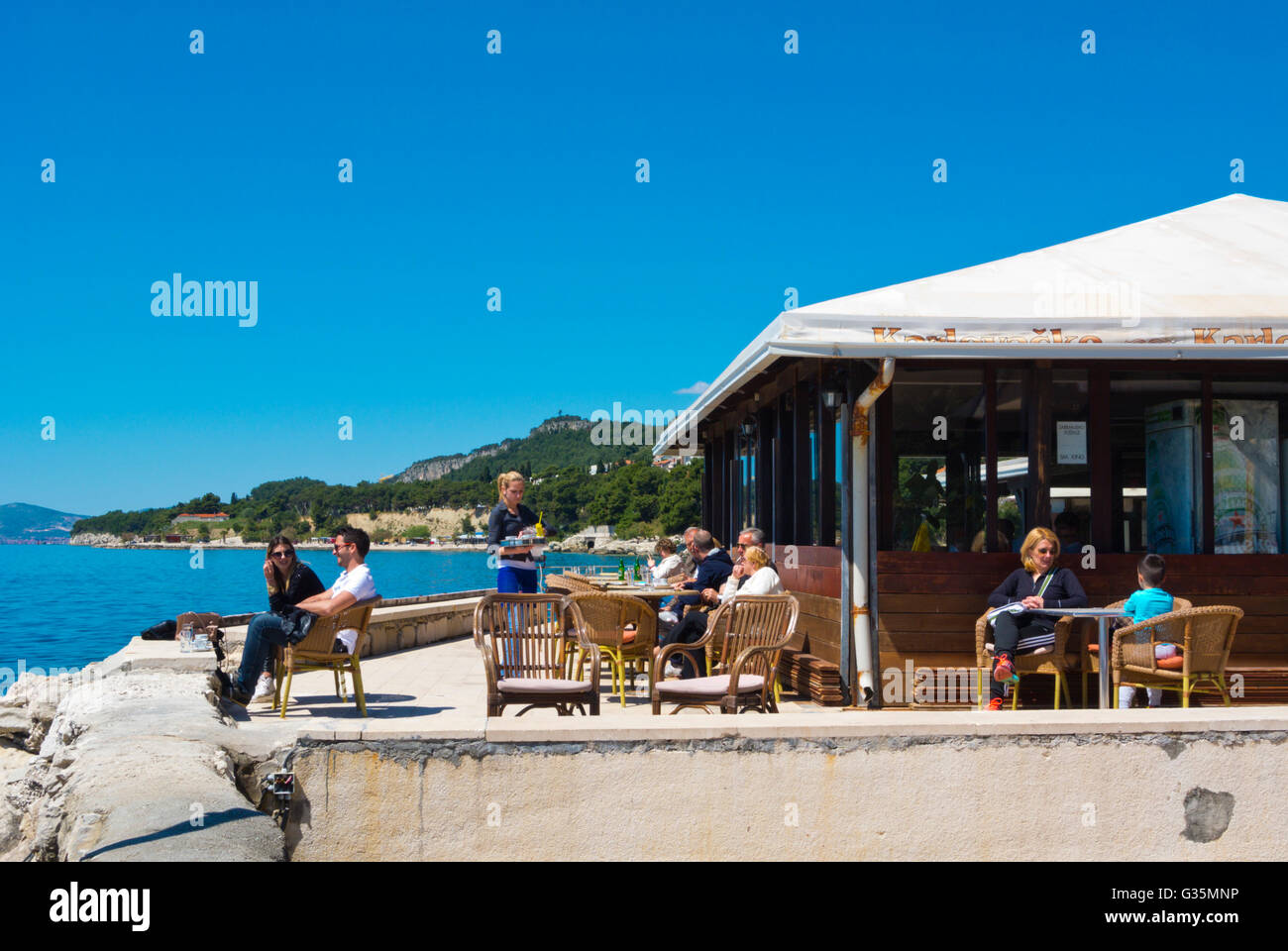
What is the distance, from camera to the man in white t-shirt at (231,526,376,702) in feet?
21.9

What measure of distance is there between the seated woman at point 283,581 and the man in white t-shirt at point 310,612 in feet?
0.05

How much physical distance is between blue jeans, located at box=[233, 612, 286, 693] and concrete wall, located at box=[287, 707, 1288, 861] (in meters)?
2.49

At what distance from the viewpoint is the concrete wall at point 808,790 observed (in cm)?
441

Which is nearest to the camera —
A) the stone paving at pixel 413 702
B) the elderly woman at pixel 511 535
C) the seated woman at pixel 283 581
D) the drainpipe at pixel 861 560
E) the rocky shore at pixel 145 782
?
the rocky shore at pixel 145 782

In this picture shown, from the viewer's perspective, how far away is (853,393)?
739 cm

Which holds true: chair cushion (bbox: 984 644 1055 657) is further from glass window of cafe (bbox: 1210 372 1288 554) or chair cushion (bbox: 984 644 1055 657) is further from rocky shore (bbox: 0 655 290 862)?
rocky shore (bbox: 0 655 290 862)

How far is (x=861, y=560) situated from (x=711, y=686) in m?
1.96

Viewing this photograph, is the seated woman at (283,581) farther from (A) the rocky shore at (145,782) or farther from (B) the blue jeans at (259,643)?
(A) the rocky shore at (145,782)

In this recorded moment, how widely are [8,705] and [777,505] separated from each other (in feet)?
20.3

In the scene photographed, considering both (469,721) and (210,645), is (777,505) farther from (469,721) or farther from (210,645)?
(469,721)

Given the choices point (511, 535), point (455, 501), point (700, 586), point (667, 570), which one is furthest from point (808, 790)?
point (455, 501)

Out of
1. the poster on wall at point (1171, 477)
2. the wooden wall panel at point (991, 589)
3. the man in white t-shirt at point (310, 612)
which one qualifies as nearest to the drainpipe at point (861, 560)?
the wooden wall panel at point (991, 589)

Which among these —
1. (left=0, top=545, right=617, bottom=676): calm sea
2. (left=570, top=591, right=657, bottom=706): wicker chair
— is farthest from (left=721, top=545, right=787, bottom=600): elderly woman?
(left=0, top=545, right=617, bottom=676): calm sea
